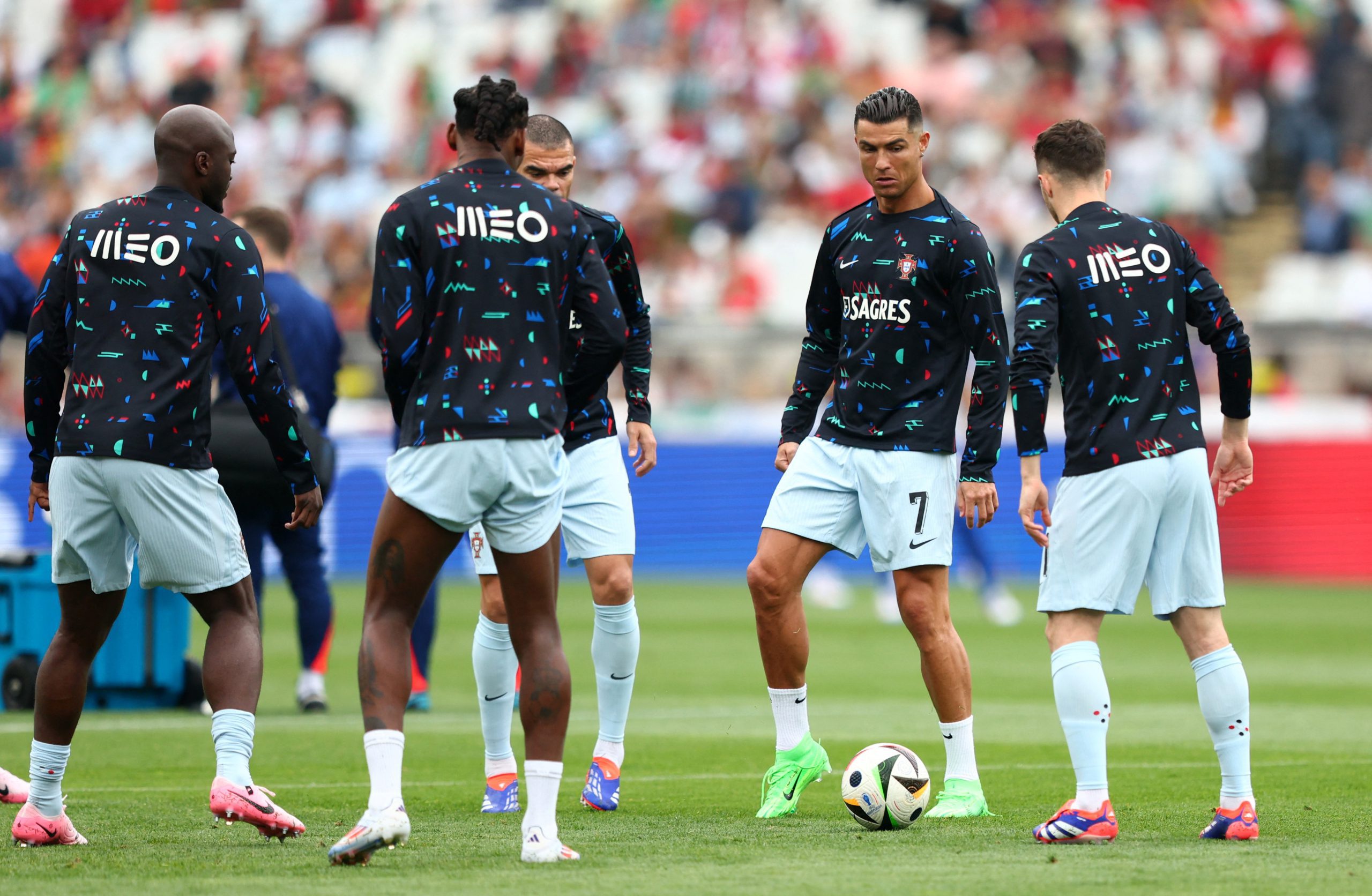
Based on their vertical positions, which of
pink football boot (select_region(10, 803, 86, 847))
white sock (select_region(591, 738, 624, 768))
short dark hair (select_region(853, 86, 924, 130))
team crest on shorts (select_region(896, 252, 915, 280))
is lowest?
pink football boot (select_region(10, 803, 86, 847))

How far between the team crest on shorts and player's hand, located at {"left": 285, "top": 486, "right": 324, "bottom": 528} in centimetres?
225

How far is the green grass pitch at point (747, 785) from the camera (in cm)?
511

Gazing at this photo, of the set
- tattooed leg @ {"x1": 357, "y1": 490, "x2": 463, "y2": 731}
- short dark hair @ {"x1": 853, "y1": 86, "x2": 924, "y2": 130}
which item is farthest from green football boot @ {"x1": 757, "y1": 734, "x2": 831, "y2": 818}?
short dark hair @ {"x1": 853, "y1": 86, "x2": 924, "y2": 130}

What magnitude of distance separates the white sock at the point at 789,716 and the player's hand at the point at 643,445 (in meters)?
0.95

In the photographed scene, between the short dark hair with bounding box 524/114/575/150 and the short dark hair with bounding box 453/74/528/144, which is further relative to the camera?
the short dark hair with bounding box 524/114/575/150

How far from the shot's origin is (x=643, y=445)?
6.88m

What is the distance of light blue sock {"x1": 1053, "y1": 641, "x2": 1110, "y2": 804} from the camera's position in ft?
19.0

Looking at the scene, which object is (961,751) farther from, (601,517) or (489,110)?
(489,110)

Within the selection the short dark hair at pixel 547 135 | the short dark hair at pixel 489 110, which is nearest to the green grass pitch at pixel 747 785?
the short dark hair at pixel 489 110

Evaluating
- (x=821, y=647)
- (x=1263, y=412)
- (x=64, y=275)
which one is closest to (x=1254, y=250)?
(x=1263, y=412)

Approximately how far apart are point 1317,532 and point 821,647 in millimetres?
8334

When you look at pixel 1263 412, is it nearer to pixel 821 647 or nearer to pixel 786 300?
pixel 786 300

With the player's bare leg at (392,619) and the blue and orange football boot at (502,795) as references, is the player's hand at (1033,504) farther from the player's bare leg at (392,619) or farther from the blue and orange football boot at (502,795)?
the blue and orange football boot at (502,795)

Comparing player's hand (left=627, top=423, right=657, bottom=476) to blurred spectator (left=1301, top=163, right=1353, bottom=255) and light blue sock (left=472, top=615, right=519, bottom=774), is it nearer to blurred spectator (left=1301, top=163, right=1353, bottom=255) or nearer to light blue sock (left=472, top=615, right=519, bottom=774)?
light blue sock (left=472, top=615, right=519, bottom=774)
